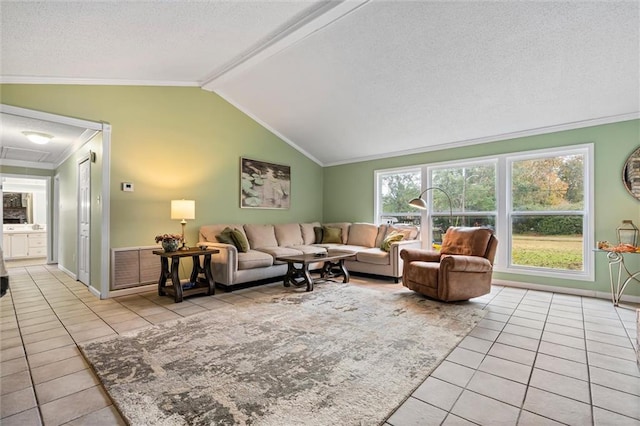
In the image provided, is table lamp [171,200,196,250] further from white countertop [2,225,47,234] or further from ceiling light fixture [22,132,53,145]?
white countertop [2,225,47,234]

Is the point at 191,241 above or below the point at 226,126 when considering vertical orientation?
below

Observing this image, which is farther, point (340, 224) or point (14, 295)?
point (340, 224)

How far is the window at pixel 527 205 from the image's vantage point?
4.11 m

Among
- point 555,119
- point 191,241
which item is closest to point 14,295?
point 191,241

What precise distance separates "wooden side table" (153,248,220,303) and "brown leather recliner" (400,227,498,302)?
2696 millimetres

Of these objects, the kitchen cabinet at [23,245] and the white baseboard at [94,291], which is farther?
the kitchen cabinet at [23,245]

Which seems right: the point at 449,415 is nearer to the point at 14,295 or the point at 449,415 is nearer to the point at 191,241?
the point at 191,241

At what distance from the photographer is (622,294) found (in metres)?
3.73

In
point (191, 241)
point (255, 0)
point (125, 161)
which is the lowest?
point (191, 241)

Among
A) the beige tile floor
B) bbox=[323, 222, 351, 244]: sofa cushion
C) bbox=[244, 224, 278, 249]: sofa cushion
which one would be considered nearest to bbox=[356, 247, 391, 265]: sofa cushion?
bbox=[323, 222, 351, 244]: sofa cushion

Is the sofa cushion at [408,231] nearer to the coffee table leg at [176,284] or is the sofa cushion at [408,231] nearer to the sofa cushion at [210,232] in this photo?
the sofa cushion at [210,232]

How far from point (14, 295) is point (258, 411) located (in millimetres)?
4477

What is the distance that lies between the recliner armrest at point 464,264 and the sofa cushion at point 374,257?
4.49 feet

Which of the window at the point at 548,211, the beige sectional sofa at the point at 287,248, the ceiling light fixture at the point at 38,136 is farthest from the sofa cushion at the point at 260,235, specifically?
the window at the point at 548,211
